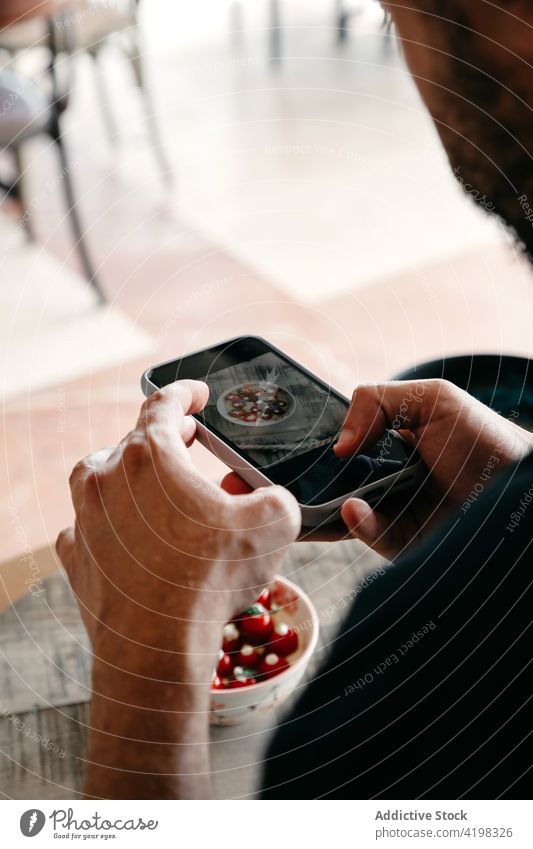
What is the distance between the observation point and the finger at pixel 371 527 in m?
0.38

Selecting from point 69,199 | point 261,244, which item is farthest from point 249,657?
point 261,244

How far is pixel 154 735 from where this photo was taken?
304 millimetres

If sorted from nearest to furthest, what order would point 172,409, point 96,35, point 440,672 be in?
point 440,672 → point 172,409 → point 96,35

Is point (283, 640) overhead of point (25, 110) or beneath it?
beneath

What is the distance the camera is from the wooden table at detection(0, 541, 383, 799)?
39 centimetres

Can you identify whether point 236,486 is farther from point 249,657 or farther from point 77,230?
point 77,230

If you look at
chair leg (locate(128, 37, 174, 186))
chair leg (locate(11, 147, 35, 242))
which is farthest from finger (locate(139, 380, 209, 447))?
chair leg (locate(128, 37, 174, 186))

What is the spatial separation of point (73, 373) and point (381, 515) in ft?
1.96

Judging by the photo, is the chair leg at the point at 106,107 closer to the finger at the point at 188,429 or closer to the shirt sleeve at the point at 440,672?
the finger at the point at 188,429

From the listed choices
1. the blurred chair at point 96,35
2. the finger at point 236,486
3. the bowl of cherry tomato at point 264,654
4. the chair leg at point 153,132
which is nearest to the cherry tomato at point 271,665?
the bowl of cherry tomato at point 264,654

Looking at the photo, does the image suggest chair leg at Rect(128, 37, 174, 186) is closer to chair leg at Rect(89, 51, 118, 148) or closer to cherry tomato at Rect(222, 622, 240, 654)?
chair leg at Rect(89, 51, 118, 148)

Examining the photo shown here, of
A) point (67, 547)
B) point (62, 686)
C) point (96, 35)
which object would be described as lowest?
point (62, 686)

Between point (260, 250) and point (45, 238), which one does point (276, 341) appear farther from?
point (45, 238)

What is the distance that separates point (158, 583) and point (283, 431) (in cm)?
11
